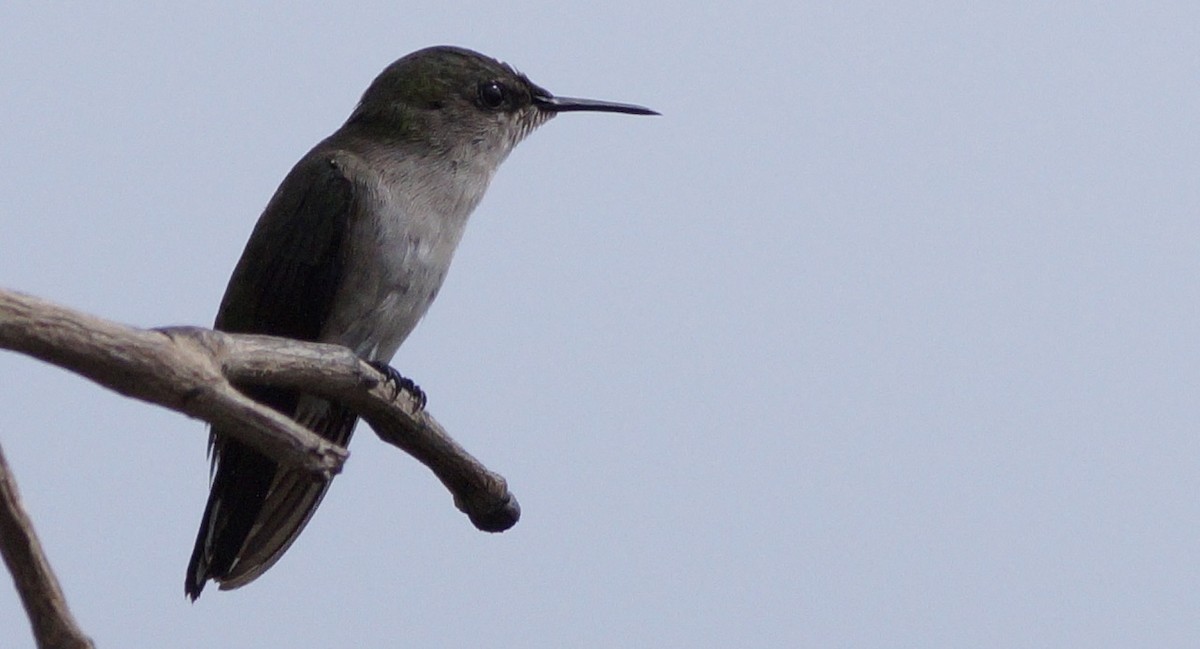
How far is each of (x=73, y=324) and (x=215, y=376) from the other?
26 centimetres

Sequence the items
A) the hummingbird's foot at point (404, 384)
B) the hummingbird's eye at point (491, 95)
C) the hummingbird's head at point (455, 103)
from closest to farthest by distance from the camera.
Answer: the hummingbird's foot at point (404, 384) → the hummingbird's head at point (455, 103) → the hummingbird's eye at point (491, 95)

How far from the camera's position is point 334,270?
4.57 meters

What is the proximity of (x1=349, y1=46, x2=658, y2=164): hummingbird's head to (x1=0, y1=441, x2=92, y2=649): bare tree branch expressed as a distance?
2429 millimetres

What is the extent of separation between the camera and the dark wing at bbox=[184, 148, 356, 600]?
457cm

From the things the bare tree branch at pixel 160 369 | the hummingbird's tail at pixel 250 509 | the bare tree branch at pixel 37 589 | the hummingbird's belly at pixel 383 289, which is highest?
the hummingbird's belly at pixel 383 289

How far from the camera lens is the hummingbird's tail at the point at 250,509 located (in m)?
4.52

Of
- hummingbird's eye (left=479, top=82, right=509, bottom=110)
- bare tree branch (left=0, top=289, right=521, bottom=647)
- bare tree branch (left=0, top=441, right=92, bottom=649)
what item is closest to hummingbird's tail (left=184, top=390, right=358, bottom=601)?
hummingbird's eye (left=479, top=82, right=509, bottom=110)

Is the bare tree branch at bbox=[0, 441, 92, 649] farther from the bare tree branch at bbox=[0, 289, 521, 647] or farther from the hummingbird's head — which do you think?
the hummingbird's head

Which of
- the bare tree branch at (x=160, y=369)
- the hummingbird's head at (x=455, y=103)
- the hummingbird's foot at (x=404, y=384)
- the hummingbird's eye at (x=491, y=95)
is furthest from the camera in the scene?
the hummingbird's eye at (x=491, y=95)

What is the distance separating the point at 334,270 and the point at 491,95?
948mm

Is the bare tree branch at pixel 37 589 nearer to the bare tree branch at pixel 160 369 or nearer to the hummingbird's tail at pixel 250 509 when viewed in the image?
the bare tree branch at pixel 160 369

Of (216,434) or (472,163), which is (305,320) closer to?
(216,434)

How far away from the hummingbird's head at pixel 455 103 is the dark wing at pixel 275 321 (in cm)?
35

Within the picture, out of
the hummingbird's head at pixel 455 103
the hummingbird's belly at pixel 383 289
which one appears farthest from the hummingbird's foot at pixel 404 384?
the hummingbird's head at pixel 455 103
